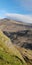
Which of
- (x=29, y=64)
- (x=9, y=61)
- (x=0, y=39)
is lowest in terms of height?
(x=29, y=64)

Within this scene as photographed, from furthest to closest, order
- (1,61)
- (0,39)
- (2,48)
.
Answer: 1. (0,39)
2. (2,48)
3. (1,61)

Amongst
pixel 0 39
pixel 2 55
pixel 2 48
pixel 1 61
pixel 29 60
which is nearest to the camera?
pixel 1 61

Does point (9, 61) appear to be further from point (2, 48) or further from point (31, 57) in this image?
point (31, 57)

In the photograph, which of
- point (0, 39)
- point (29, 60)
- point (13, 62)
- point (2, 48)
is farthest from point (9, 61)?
point (29, 60)

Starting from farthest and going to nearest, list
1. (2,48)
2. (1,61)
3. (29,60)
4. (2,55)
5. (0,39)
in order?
1. (29,60)
2. (0,39)
3. (2,48)
4. (2,55)
5. (1,61)

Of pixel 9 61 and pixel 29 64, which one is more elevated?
pixel 9 61

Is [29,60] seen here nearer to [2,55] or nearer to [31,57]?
[31,57]

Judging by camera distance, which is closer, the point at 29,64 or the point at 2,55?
the point at 2,55

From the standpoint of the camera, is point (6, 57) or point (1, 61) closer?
point (1, 61)

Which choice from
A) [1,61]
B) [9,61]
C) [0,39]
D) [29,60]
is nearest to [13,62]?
→ [9,61]

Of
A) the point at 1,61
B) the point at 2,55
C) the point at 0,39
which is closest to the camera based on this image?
the point at 1,61
